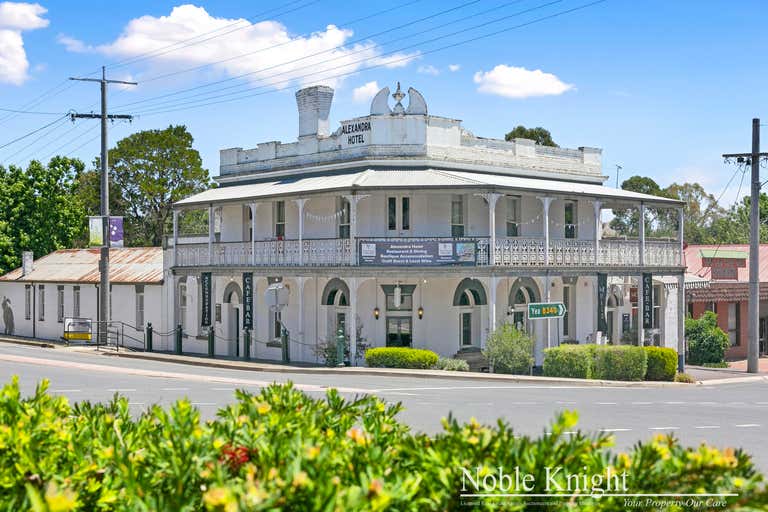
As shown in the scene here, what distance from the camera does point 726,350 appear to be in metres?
43.2

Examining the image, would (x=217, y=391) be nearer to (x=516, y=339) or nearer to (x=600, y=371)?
(x=516, y=339)

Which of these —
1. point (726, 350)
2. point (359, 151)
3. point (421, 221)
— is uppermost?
point (359, 151)

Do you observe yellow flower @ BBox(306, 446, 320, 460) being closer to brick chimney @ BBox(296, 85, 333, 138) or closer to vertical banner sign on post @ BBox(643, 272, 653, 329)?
vertical banner sign on post @ BBox(643, 272, 653, 329)

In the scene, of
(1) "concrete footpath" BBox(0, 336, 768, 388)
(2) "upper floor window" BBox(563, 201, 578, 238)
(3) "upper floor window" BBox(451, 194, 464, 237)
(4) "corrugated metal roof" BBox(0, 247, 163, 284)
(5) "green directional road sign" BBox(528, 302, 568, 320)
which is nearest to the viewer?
(1) "concrete footpath" BBox(0, 336, 768, 388)

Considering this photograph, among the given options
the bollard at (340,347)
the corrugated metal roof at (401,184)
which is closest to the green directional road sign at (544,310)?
the corrugated metal roof at (401,184)

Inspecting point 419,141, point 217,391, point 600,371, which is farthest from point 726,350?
point 217,391

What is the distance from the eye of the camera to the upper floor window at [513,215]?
3594cm

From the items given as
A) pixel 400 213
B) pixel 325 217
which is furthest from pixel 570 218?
pixel 325 217

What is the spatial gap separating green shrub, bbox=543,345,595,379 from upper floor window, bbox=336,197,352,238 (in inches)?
348

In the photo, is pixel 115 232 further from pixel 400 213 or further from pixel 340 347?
pixel 340 347

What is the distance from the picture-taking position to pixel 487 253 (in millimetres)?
31547

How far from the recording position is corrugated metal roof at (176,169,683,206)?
3161cm

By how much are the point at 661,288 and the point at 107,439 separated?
3581cm

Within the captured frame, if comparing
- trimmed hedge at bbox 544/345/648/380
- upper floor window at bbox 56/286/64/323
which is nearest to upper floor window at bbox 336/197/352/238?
trimmed hedge at bbox 544/345/648/380
